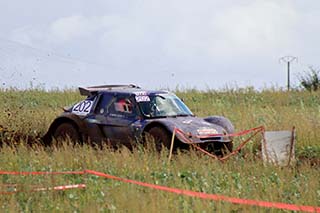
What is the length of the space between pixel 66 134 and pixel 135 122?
1688mm

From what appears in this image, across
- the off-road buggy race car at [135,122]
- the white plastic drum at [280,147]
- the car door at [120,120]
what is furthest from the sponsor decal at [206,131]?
the car door at [120,120]

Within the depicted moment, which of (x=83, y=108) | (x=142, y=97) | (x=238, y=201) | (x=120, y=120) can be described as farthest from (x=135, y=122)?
(x=238, y=201)

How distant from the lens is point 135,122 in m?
13.9

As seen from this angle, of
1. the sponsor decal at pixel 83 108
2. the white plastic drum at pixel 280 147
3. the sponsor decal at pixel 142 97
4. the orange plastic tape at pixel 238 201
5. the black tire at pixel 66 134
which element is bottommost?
the orange plastic tape at pixel 238 201

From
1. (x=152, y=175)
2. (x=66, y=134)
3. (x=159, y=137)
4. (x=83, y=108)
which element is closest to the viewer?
(x=152, y=175)

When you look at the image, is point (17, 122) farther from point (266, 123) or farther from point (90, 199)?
point (90, 199)

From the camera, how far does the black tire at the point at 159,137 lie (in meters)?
13.1

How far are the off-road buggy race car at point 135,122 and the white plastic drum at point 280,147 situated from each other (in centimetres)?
→ 72

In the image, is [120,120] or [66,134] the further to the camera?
[66,134]

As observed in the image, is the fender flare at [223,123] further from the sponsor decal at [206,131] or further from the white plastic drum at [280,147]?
the white plastic drum at [280,147]

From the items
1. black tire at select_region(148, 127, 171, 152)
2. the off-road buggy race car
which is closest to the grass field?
black tire at select_region(148, 127, 171, 152)

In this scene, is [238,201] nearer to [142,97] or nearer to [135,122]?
[135,122]

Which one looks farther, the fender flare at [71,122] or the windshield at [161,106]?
the fender flare at [71,122]

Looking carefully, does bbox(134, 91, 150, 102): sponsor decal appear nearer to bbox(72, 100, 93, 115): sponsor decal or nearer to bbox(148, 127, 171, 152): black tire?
bbox(148, 127, 171, 152): black tire
